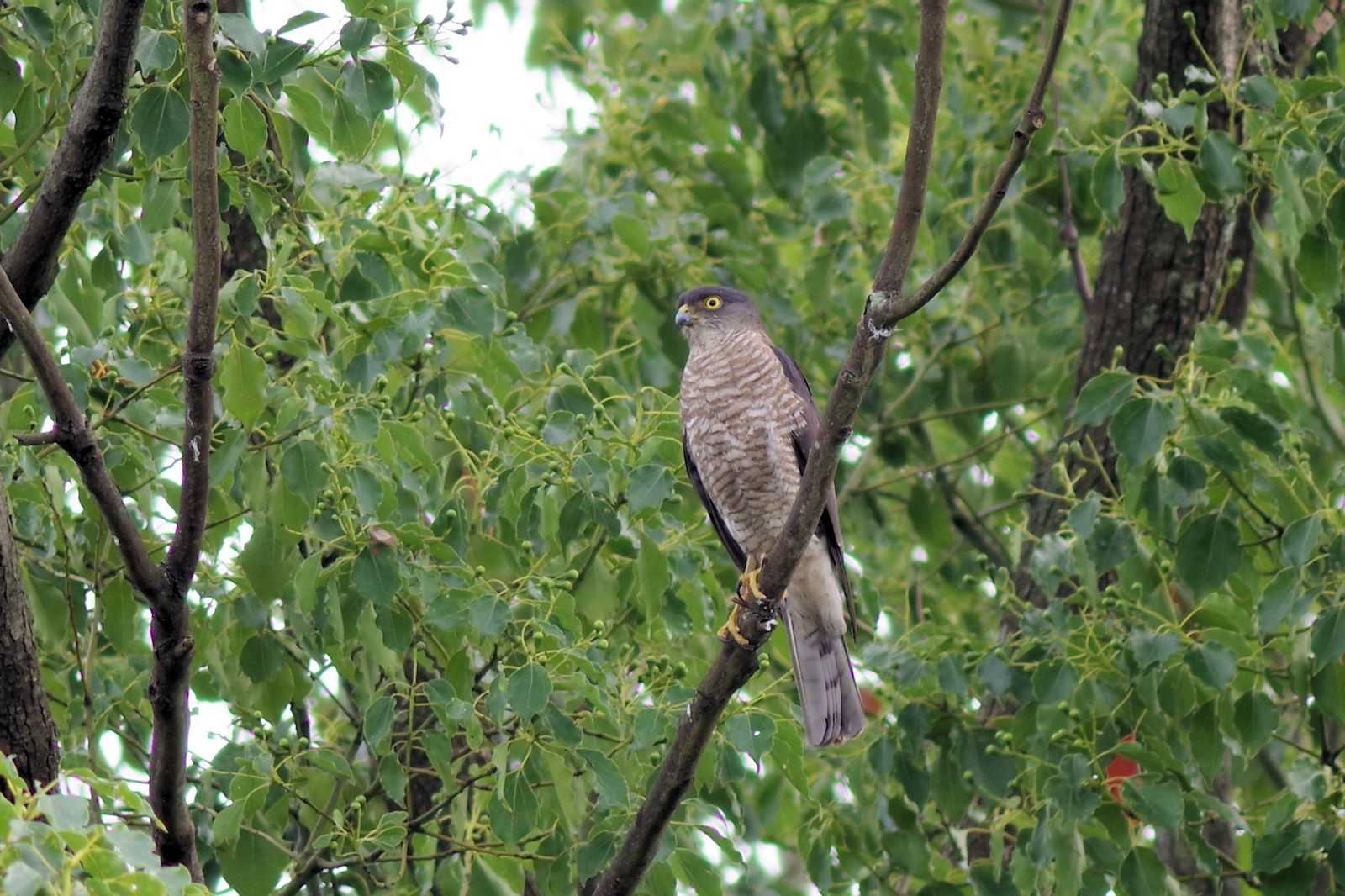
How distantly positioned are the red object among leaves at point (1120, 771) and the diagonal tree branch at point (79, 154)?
9.08 feet

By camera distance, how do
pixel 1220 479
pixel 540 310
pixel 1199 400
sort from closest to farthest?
pixel 1199 400
pixel 1220 479
pixel 540 310

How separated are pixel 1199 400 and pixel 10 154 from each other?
9.44ft

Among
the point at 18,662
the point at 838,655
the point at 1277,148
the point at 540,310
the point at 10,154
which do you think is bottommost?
the point at 18,662

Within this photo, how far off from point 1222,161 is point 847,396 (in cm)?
166

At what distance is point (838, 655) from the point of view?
5184 millimetres

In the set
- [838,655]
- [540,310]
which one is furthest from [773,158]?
[838,655]

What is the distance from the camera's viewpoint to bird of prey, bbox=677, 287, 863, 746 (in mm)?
5320

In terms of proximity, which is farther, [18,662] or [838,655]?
[838,655]

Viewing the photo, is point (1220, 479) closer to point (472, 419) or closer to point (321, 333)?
point (472, 419)

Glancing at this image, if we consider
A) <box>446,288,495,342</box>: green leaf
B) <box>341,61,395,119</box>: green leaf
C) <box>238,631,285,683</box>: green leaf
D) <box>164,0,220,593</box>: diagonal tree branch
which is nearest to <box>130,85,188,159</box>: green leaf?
<box>164,0,220,593</box>: diagonal tree branch

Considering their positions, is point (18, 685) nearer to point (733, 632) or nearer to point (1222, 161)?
point (733, 632)

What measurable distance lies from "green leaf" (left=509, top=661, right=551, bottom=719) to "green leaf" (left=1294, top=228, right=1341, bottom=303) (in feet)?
7.55

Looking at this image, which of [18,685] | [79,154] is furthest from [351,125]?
[18,685]

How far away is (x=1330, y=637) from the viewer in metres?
3.89
